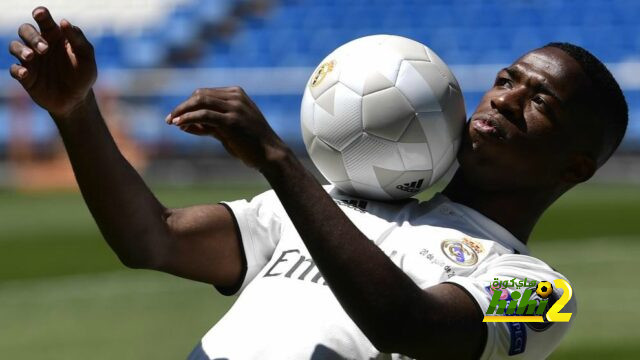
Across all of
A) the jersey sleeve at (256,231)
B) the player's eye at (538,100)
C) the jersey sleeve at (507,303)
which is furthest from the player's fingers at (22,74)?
the player's eye at (538,100)

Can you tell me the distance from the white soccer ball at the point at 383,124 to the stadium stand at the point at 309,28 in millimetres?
15725

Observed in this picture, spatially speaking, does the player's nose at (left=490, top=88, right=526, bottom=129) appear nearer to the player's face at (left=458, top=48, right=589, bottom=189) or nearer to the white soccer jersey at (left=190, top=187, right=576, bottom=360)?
the player's face at (left=458, top=48, right=589, bottom=189)

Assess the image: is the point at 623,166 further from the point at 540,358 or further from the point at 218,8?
the point at 540,358

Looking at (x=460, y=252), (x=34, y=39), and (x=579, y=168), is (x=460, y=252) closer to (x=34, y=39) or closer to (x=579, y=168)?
(x=579, y=168)

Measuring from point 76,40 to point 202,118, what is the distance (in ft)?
1.85

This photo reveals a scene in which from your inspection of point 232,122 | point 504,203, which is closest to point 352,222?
point 232,122

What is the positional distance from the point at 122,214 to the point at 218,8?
18.3m

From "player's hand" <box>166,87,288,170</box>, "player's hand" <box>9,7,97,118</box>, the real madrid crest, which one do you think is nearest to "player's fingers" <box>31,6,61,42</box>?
"player's hand" <box>9,7,97,118</box>

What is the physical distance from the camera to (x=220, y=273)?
3.53 meters

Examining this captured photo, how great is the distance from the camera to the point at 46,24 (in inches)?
118

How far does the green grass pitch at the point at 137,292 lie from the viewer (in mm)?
6895

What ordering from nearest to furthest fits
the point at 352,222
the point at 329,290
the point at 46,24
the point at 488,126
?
the point at 352,222
the point at 46,24
the point at 329,290
the point at 488,126

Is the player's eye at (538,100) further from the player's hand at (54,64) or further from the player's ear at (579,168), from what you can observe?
the player's hand at (54,64)

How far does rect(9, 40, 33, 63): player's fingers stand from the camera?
2.99 m
